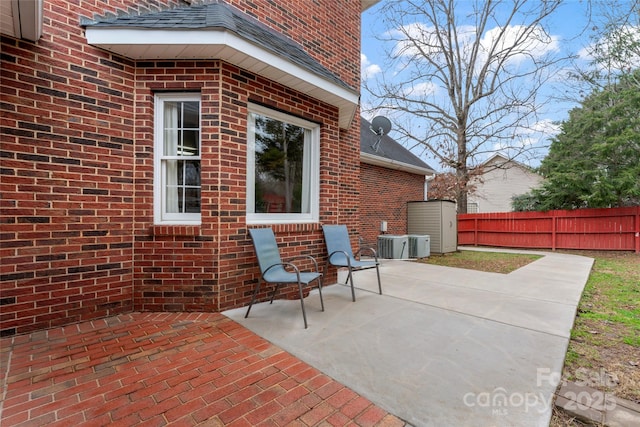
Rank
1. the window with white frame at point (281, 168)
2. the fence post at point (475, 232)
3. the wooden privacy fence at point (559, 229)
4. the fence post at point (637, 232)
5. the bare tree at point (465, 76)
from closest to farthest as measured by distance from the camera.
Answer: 1. the window with white frame at point (281, 168)
2. the fence post at point (637, 232)
3. the wooden privacy fence at point (559, 229)
4. the bare tree at point (465, 76)
5. the fence post at point (475, 232)

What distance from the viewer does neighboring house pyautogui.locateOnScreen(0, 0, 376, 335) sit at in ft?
9.75

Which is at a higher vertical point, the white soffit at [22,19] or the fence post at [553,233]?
the white soffit at [22,19]

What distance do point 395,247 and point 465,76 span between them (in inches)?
432

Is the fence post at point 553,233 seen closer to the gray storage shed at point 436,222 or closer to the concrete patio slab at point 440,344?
the gray storage shed at point 436,222

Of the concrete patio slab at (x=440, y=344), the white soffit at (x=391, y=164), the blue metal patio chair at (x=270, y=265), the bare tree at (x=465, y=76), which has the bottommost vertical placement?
the concrete patio slab at (x=440, y=344)

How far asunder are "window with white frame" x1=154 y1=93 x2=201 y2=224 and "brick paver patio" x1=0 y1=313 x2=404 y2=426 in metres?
1.47

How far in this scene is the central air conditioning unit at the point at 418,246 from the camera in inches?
357

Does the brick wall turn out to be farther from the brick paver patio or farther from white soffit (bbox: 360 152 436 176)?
the brick paver patio

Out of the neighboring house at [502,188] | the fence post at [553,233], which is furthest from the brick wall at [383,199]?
the neighboring house at [502,188]

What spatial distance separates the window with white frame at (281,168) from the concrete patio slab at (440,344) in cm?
136

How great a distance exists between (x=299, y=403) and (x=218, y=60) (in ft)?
12.3

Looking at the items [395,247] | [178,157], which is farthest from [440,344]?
[395,247]

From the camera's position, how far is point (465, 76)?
48.1ft

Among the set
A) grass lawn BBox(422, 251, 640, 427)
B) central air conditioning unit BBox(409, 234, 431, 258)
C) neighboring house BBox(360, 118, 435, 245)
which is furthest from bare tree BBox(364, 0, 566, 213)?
grass lawn BBox(422, 251, 640, 427)
